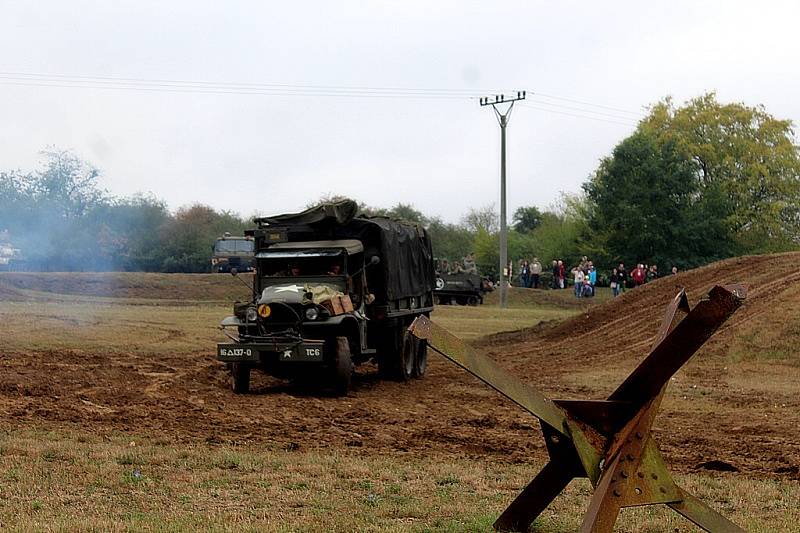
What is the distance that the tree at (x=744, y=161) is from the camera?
218ft

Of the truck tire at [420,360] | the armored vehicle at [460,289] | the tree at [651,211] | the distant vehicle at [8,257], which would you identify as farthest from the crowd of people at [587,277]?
the truck tire at [420,360]

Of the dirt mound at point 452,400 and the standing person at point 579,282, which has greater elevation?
the standing person at point 579,282

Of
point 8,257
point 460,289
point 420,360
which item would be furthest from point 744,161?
point 420,360

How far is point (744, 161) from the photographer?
6988cm

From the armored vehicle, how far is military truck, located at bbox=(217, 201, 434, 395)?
2722 centimetres

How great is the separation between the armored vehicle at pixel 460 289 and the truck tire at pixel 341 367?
31.0 meters

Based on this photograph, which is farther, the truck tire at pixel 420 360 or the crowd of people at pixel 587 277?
the crowd of people at pixel 587 277

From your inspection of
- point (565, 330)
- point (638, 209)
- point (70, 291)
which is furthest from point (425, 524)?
point (638, 209)

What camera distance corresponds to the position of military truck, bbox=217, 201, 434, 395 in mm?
15164

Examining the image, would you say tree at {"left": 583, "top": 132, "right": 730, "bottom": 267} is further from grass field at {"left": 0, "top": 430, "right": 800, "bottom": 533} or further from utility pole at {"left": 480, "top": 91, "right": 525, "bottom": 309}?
grass field at {"left": 0, "top": 430, "right": 800, "bottom": 533}

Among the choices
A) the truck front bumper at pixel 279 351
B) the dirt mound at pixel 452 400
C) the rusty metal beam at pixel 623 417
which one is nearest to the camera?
the rusty metal beam at pixel 623 417

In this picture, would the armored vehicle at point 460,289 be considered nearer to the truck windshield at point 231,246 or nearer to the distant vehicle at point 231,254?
the distant vehicle at point 231,254

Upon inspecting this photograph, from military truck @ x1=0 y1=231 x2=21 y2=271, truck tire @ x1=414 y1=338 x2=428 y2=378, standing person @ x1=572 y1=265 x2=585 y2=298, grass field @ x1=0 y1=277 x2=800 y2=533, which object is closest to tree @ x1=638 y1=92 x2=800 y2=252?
standing person @ x1=572 y1=265 x2=585 y2=298

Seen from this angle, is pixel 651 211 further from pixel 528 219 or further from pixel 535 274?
pixel 528 219
